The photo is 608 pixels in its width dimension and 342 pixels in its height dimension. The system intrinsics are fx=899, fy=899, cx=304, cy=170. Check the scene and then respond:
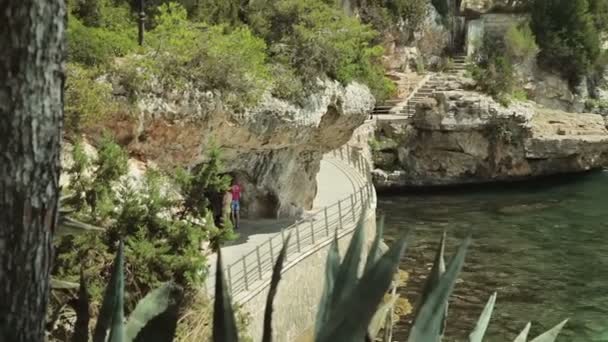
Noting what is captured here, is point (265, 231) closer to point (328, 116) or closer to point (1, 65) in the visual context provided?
point (328, 116)

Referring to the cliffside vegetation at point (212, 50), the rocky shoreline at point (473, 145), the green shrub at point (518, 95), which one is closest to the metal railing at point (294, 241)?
the cliffside vegetation at point (212, 50)

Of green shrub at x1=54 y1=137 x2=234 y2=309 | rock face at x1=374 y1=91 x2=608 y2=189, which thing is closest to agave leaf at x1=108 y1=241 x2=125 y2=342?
green shrub at x1=54 y1=137 x2=234 y2=309

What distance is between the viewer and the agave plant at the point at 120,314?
9.99 ft

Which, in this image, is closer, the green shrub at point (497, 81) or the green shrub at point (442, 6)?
the green shrub at point (497, 81)

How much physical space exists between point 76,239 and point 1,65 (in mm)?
8698

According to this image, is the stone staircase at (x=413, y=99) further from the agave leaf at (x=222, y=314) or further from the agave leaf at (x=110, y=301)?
the agave leaf at (x=222, y=314)

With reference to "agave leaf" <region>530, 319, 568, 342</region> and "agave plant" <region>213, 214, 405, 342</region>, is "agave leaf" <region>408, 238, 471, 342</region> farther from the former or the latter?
"agave leaf" <region>530, 319, 568, 342</region>

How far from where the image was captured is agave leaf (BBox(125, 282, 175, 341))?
320cm

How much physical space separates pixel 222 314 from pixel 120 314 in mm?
520

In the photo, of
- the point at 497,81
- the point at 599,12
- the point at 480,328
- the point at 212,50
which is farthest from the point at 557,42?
the point at 480,328

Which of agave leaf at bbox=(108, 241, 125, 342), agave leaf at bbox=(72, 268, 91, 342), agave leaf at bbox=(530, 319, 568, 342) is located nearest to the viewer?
agave leaf at bbox=(108, 241, 125, 342)

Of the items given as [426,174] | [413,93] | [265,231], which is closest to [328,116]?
[265,231]

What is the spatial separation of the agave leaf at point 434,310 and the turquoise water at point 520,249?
383 inches

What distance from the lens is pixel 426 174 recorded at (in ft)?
113
